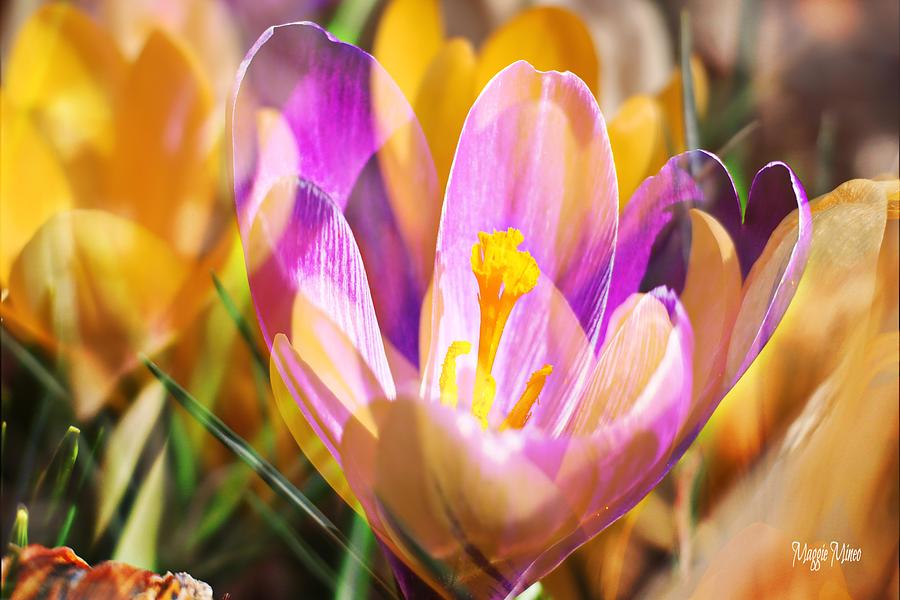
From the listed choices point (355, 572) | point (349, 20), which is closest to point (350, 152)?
point (349, 20)

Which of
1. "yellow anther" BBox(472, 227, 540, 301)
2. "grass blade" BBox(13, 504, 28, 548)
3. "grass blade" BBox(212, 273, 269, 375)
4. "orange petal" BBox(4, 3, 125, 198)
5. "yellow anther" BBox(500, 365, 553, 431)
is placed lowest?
"grass blade" BBox(13, 504, 28, 548)

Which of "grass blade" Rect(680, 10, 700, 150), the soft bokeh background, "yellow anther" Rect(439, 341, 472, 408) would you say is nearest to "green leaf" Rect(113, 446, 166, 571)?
the soft bokeh background

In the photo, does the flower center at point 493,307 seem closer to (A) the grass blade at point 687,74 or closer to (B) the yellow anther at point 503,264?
(B) the yellow anther at point 503,264

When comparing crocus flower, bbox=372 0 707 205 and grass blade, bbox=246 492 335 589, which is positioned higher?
crocus flower, bbox=372 0 707 205

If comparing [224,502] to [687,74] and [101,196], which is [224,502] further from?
[687,74]

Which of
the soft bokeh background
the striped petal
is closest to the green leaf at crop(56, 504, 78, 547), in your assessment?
the soft bokeh background

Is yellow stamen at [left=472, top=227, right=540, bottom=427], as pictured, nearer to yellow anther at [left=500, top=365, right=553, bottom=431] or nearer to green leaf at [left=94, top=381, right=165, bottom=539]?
yellow anther at [left=500, top=365, right=553, bottom=431]

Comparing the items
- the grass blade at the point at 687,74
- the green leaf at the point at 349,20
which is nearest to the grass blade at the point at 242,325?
the green leaf at the point at 349,20
